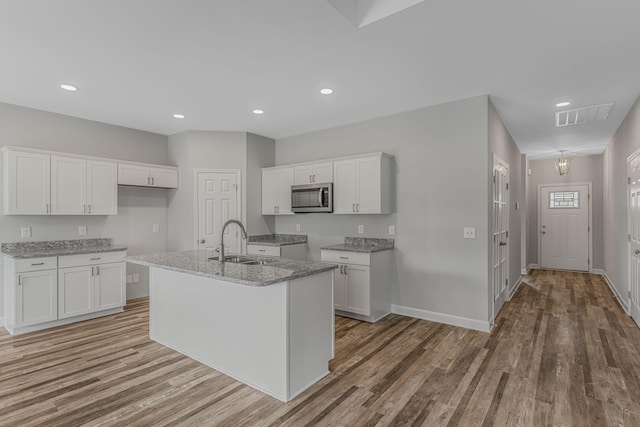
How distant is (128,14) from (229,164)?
123 inches

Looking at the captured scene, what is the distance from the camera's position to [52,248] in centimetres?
419

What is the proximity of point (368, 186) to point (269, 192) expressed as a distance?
1.86m

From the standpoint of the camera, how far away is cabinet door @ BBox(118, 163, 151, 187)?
4609mm

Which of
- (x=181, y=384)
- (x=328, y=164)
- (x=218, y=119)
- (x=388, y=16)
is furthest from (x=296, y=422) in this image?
(x=218, y=119)

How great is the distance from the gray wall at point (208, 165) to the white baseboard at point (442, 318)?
2576mm

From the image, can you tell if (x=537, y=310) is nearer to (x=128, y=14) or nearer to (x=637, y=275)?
(x=637, y=275)

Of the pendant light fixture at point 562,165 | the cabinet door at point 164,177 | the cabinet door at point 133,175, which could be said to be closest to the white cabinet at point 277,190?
the cabinet door at point 164,177

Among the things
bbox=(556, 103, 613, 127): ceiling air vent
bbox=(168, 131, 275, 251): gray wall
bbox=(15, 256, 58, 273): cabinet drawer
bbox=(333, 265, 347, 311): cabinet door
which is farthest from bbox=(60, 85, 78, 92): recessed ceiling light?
bbox=(556, 103, 613, 127): ceiling air vent

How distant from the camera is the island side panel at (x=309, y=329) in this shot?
7.78 ft

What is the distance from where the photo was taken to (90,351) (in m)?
3.19

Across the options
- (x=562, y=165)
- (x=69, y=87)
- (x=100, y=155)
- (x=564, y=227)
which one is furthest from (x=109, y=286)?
(x=564, y=227)

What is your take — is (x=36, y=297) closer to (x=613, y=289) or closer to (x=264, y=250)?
(x=264, y=250)

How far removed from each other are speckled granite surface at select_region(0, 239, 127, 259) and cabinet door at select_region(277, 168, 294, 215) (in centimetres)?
224

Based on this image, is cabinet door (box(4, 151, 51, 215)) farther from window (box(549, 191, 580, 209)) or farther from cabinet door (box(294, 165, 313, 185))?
window (box(549, 191, 580, 209))
